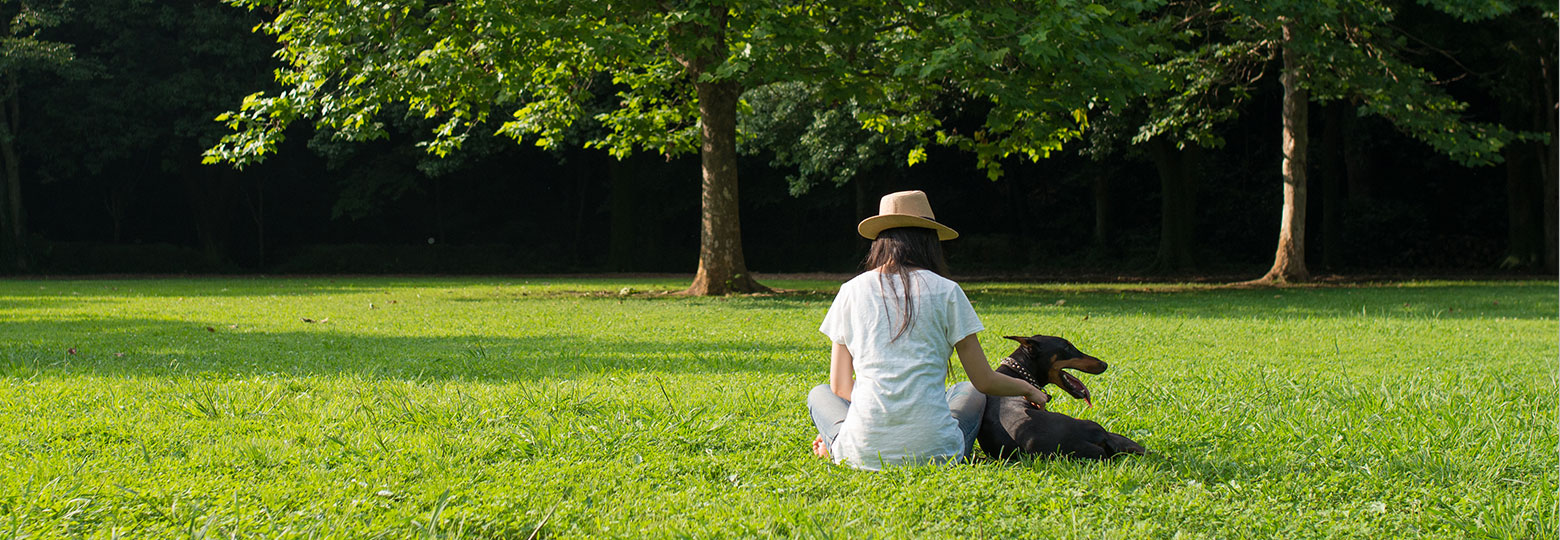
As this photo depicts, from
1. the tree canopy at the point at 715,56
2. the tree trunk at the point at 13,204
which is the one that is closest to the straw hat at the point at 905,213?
the tree canopy at the point at 715,56

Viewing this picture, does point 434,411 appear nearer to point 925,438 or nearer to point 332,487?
point 332,487

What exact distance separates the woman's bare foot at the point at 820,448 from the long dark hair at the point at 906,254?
696 mm

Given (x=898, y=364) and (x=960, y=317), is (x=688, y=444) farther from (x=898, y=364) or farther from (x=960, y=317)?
(x=960, y=317)

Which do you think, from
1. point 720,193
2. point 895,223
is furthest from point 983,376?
point 720,193

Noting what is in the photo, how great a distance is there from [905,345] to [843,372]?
446 mm

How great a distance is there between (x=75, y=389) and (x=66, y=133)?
103 feet

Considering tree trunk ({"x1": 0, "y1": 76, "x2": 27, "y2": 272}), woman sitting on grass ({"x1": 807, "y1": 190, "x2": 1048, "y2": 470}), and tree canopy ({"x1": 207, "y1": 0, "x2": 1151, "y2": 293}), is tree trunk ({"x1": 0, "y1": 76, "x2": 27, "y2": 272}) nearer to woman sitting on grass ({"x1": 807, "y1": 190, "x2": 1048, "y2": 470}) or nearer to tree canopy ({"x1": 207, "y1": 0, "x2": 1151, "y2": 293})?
tree canopy ({"x1": 207, "y1": 0, "x2": 1151, "y2": 293})

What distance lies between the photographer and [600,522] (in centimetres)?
372

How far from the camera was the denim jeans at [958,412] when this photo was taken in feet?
15.2

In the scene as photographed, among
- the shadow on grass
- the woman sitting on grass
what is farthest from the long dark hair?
the shadow on grass

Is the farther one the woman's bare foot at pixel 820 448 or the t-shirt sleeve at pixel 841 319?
the woman's bare foot at pixel 820 448

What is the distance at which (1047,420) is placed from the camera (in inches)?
180

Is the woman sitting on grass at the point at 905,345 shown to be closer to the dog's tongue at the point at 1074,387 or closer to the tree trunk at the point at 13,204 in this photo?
the dog's tongue at the point at 1074,387

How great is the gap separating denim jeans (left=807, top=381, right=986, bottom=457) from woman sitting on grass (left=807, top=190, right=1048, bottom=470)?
9 centimetres
